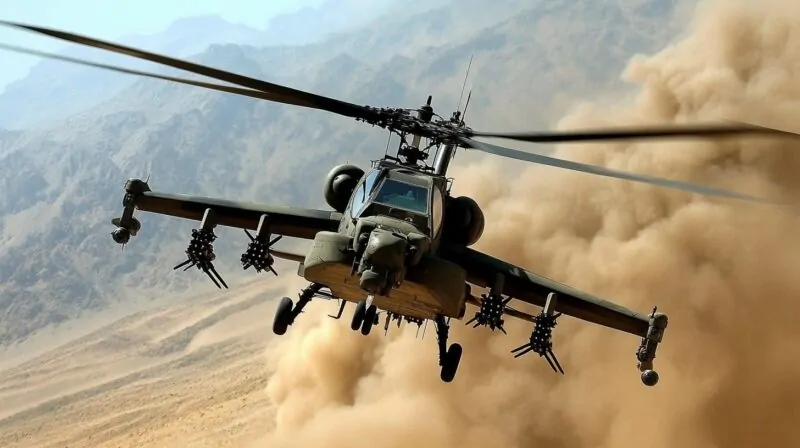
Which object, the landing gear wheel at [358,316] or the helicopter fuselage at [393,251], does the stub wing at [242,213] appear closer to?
the helicopter fuselage at [393,251]

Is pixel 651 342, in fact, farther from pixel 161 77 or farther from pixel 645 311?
pixel 645 311

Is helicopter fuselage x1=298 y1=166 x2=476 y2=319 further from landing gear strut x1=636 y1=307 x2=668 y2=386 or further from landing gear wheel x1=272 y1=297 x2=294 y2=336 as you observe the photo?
landing gear strut x1=636 y1=307 x2=668 y2=386

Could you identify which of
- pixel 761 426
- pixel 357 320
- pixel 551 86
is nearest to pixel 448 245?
pixel 357 320

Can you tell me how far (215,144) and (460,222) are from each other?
75.7m

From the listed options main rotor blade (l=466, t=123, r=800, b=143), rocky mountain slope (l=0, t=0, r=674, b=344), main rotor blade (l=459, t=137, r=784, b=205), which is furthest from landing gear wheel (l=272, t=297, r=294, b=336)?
rocky mountain slope (l=0, t=0, r=674, b=344)

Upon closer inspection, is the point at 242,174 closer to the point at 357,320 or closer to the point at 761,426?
the point at 761,426

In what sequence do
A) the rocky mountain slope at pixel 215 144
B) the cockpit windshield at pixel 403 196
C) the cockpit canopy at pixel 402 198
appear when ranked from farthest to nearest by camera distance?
the rocky mountain slope at pixel 215 144 → the cockpit windshield at pixel 403 196 → the cockpit canopy at pixel 402 198

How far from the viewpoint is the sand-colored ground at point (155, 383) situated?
25.3m

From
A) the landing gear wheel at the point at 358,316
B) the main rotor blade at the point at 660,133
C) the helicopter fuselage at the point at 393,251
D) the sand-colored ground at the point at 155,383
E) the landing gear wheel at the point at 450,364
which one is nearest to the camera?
the main rotor blade at the point at 660,133

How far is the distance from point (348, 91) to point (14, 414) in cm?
6777

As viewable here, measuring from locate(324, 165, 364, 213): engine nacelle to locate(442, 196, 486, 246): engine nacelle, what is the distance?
129 cm

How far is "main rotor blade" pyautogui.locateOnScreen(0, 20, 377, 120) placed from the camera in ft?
14.8

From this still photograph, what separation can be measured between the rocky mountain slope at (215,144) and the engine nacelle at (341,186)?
47.2 meters

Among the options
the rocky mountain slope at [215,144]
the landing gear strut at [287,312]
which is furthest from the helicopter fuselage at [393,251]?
the rocky mountain slope at [215,144]
